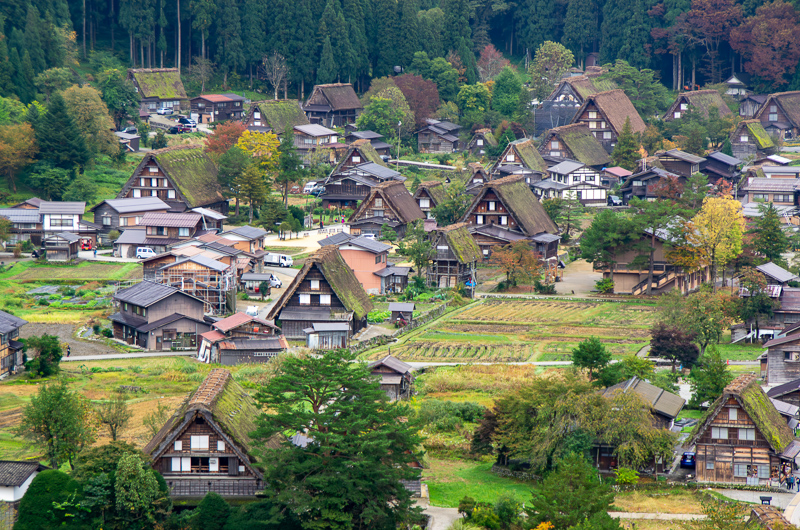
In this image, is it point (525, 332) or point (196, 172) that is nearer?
point (525, 332)

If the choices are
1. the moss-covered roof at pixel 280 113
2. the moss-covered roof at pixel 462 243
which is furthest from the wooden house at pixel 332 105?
the moss-covered roof at pixel 462 243

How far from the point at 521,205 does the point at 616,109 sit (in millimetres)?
26937

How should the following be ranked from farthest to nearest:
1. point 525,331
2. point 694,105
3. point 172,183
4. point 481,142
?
point 694,105, point 481,142, point 172,183, point 525,331

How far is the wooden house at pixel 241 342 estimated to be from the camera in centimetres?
4703

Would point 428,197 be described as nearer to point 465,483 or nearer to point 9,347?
point 9,347

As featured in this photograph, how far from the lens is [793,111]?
Answer: 92250 millimetres

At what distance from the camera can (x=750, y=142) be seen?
87.2 m

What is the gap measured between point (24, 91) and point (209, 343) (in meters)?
43.0

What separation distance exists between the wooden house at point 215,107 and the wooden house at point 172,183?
20.5m

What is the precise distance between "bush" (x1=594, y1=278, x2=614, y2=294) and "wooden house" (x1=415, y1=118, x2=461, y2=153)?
116 feet

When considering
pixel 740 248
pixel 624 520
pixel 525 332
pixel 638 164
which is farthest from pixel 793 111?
pixel 624 520

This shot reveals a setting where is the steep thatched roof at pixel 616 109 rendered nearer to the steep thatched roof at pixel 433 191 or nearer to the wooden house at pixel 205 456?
the steep thatched roof at pixel 433 191

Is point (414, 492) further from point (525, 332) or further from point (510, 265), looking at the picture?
point (510, 265)

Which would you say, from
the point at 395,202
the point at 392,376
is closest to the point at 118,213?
the point at 395,202
